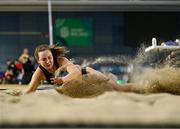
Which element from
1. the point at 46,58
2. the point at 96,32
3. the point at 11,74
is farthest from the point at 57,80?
the point at 96,32

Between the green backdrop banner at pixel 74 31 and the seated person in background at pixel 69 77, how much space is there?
52.8 feet

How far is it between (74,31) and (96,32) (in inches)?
36.0

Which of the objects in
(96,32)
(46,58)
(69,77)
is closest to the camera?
(69,77)

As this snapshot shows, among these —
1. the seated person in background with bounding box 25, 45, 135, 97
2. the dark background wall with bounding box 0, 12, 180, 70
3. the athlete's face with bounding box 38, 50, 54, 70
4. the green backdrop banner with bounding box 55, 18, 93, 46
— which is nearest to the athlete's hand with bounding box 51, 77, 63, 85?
the seated person in background with bounding box 25, 45, 135, 97

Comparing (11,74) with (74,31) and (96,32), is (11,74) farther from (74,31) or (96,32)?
(96,32)

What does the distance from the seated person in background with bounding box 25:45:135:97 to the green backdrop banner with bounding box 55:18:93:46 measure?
52.8 feet

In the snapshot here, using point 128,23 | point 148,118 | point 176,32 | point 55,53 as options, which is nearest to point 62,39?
point 128,23

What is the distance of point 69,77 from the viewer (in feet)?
16.3

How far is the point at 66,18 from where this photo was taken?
2181 cm

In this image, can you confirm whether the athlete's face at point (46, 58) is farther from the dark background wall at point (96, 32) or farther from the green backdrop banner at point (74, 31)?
the green backdrop banner at point (74, 31)


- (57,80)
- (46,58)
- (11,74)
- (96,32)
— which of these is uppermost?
(96,32)

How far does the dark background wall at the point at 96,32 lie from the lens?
2138 cm

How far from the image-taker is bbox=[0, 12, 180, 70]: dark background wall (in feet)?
70.1

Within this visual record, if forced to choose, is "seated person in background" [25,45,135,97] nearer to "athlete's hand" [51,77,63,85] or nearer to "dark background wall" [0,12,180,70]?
"athlete's hand" [51,77,63,85]
